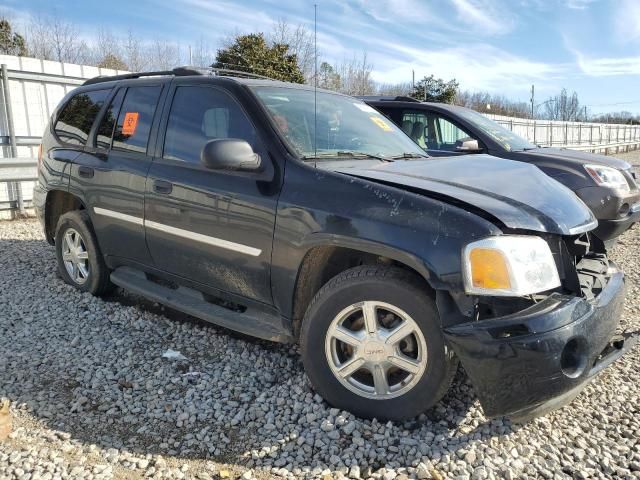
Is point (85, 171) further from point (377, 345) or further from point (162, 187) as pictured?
point (377, 345)

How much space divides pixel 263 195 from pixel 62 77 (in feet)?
24.9

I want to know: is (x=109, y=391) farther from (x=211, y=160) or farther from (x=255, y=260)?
(x=211, y=160)

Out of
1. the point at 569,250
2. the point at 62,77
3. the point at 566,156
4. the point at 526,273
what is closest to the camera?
the point at 526,273

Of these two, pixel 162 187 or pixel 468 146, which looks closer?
pixel 162 187

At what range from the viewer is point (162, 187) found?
3.66 meters

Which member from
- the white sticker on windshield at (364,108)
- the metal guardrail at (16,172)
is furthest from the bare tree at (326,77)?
the metal guardrail at (16,172)

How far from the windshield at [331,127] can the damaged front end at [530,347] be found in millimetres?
1400

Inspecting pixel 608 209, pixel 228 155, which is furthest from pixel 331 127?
pixel 608 209

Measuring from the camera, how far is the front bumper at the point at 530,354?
2279 mm

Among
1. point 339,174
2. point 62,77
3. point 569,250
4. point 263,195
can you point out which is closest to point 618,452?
point 569,250

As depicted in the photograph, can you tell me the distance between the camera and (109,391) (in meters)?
3.13

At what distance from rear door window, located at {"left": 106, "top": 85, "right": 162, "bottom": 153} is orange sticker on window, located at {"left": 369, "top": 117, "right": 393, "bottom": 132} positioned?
166 cm

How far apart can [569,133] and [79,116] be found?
32.3 metres

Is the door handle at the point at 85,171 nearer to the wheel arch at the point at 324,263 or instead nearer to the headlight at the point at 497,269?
the wheel arch at the point at 324,263
